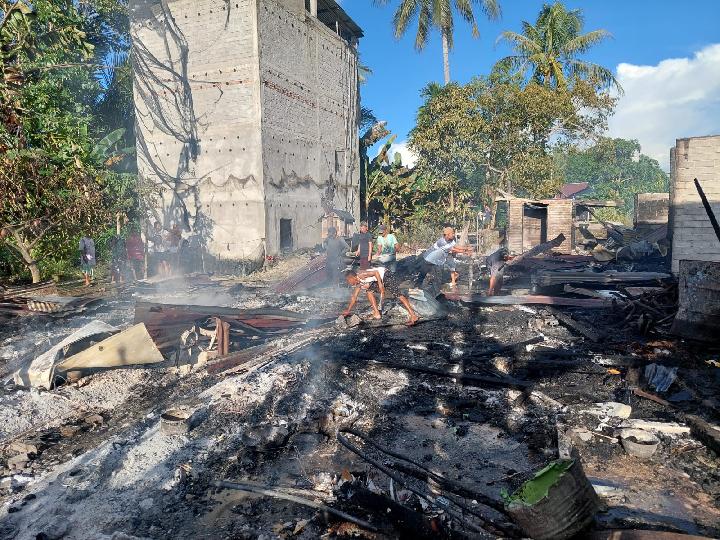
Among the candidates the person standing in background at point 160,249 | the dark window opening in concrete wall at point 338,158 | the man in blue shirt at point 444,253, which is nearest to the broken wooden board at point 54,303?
the person standing in background at point 160,249

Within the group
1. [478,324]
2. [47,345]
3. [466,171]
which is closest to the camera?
[47,345]

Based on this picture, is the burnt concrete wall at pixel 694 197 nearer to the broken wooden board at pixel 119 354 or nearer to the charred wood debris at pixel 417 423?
the charred wood debris at pixel 417 423

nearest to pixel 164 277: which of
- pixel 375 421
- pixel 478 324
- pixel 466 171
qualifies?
pixel 478 324

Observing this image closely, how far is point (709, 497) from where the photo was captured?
3635mm

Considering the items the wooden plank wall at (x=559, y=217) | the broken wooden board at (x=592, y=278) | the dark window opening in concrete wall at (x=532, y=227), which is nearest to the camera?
the broken wooden board at (x=592, y=278)

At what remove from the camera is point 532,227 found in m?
20.0

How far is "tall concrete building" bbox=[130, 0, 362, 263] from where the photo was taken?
15.9 m

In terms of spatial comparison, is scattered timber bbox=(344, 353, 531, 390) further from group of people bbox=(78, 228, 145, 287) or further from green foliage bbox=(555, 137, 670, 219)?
green foliage bbox=(555, 137, 670, 219)

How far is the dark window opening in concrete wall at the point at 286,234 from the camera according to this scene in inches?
679

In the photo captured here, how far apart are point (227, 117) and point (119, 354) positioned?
1164cm

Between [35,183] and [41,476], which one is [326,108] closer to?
[35,183]

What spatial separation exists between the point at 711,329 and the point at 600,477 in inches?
153

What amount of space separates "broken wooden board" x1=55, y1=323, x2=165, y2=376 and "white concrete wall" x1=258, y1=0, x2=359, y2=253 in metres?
9.67

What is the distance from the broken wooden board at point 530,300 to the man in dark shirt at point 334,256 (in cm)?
363
